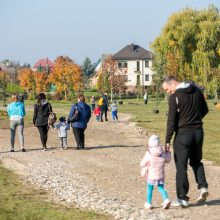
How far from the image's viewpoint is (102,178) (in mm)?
12281

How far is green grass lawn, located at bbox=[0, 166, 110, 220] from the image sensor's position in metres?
8.52

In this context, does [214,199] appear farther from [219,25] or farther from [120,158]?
[219,25]

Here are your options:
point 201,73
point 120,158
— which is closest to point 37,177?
point 120,158

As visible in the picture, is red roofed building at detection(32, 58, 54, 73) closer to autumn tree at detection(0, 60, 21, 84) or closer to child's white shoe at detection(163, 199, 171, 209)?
autumn tree at detection(0, 60, 21, 84)

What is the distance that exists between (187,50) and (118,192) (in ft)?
165

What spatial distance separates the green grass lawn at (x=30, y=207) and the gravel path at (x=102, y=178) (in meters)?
0.31

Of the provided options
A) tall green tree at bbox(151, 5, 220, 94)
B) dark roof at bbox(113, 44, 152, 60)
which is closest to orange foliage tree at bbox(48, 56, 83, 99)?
Answer: tall green tree at bbox(151, 5, 220, 94)

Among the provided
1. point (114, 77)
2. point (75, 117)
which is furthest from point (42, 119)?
point (114, 77)

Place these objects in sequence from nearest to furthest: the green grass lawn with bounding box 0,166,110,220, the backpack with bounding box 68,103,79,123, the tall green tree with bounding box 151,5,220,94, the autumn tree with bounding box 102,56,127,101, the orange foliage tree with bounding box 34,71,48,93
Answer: the green grass lawn with bounding box 0,166,110,220 < the backpack with bounding box 68,103,79,123 < the tall green tree with bounding box 151,5,220,94 < the autumn tree with bounding box 102,56,127,101 < the orange foliage tree with bounding box 34,71,48,93

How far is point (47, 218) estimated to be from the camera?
8.39m

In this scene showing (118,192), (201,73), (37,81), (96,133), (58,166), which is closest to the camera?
(118,192)

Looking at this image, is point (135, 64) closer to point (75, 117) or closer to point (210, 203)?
point (75, 117)

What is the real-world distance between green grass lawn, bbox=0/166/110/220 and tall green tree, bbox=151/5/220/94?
47.1 metres

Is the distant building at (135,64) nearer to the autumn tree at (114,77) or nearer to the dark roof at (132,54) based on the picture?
the dark roof at (132,54)
